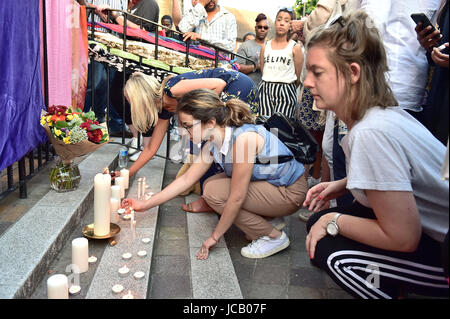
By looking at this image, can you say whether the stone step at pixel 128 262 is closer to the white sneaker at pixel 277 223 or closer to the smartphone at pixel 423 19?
the white sneaker at pixel 277 223

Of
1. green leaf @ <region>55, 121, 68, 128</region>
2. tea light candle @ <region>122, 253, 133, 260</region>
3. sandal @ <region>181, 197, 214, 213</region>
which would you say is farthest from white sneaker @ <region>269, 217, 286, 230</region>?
green leaf @ <region>55, 121, 68, 128</region>

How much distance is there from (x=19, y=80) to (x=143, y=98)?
35.7 inches

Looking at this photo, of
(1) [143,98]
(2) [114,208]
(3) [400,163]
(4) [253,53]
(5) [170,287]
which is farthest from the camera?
(4) [253,53]

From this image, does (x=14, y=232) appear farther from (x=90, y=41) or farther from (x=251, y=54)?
(x=251, y=54)

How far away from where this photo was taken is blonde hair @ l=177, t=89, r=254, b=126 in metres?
2.67

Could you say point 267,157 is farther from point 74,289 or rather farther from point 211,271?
point 74,289

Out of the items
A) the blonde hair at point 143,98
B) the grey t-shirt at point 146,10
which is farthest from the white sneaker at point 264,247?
the grey t-shirt at point 146,10

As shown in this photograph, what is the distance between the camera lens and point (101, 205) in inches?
99.7

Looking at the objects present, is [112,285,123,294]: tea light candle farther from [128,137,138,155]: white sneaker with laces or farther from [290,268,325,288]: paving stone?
[128,137,138,155]: white sneaker with laces

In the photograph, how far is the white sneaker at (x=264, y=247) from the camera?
2861 mm

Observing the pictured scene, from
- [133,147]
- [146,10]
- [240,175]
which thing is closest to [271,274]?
[240,175]

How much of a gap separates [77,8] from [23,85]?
1.51 m

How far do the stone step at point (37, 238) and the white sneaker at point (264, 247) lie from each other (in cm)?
123

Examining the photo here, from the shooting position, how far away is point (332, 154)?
10.0ft
